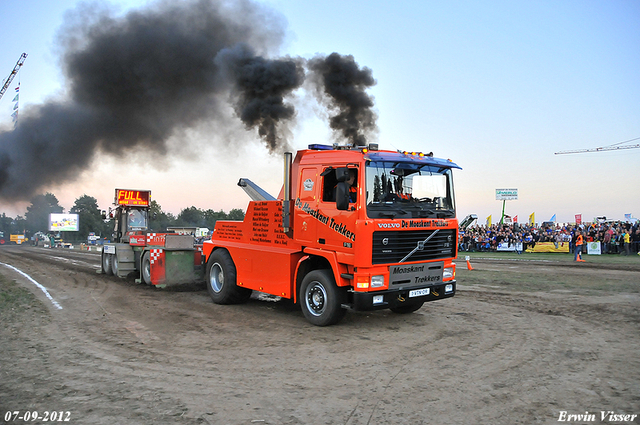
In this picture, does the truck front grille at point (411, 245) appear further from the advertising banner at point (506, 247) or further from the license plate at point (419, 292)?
the advertising banner at point (506, 247)

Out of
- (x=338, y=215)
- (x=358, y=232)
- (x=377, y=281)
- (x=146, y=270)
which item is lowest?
(x=146, y=270)

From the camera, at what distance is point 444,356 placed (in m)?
5.86

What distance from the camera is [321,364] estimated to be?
5.57m

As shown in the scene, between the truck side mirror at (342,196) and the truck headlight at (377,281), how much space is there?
3.91 ft

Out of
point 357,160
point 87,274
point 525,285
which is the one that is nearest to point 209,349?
point 357,160

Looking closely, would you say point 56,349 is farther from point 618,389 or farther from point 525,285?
point 525,285

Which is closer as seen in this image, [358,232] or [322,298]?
[358,232]

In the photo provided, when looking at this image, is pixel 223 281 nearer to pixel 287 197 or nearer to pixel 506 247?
pixel 287 197

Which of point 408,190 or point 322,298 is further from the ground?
point 408,190

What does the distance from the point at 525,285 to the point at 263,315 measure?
8218 mm

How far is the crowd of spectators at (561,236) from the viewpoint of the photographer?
24844 millimetres

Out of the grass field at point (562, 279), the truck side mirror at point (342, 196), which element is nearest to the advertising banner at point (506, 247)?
the grass field at point (562, 279)

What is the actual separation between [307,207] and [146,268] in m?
7.23

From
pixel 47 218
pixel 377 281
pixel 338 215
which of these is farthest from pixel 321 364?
pixel 47 218
